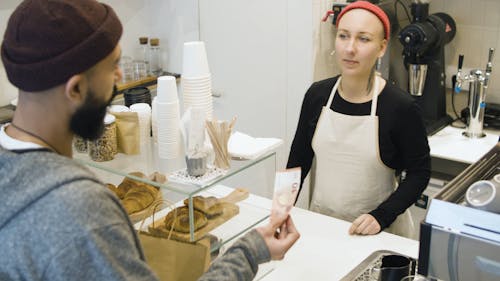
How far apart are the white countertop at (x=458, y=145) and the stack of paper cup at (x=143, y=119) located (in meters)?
1.51

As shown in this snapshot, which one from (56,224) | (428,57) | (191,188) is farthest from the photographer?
(428,57)

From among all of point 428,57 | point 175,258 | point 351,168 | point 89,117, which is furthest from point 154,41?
point 89,117

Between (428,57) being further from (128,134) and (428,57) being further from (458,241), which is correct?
(458,241)

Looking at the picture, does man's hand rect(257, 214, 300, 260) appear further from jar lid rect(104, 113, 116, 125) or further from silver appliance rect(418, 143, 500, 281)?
jar lid rect(104, 113, 116, 125)

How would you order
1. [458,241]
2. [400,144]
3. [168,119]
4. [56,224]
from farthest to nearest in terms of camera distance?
[400,144] < [168,119] < [458,241] < [56,224]

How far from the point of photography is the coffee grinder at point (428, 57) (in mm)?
2816

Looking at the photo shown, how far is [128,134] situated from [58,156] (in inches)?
26.4

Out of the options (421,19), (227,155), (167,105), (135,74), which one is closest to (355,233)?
(227,155)

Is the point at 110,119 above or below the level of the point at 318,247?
above

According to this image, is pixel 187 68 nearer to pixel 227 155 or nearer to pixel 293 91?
pixel 227 155

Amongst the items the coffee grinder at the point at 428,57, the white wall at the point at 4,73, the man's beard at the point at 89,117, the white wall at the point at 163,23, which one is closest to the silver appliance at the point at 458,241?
the man's beard at the point at 89,117

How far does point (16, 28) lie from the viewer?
975 mm

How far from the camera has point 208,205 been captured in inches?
60.1

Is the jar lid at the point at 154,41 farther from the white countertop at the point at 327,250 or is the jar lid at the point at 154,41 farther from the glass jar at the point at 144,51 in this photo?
the white countertop at the point at 327,250
